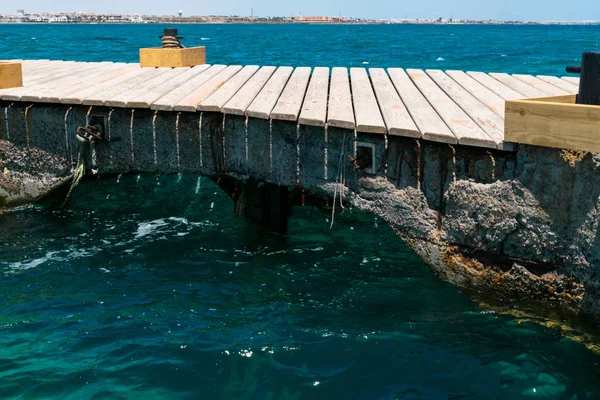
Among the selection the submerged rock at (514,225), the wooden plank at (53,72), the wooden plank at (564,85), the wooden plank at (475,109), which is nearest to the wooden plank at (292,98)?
the submerged rock at (514,225)

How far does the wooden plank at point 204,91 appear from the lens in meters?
8.22

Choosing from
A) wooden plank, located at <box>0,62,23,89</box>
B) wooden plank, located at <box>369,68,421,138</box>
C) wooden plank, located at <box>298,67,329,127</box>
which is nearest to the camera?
wooden plank, located at <box>369,68,421,138</box>

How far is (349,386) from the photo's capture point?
616 centimetres

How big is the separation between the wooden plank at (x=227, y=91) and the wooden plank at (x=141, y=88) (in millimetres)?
985

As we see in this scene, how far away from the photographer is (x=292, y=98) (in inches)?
340

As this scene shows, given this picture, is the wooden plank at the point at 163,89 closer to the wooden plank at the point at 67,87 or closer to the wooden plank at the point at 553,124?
the wooden plank at the point at 67,87

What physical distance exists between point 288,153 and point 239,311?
1.84 metres

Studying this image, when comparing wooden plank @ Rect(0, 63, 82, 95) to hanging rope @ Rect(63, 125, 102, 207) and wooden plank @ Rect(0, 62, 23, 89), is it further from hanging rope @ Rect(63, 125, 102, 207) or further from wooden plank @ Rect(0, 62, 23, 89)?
hanging rope @ Rect(63, 125, 102, 207)

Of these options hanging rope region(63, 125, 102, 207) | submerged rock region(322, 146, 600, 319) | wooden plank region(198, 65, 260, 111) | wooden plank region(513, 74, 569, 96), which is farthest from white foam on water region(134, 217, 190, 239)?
wooden plank region(513, 74, 569, 96)

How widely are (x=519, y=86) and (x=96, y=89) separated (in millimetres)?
5795

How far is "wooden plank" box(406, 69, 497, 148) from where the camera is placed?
21.2 ft

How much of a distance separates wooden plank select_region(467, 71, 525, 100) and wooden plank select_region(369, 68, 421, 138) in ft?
4.30

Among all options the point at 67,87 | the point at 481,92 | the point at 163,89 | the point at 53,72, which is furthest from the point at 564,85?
the point at 53,72

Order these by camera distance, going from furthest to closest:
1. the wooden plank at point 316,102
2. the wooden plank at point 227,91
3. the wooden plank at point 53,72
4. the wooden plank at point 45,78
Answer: the wooden plank at point 53,72, the wooden plank at point 45,78, the wooden plank at point 227,91, the wooden plank at point 316,102
